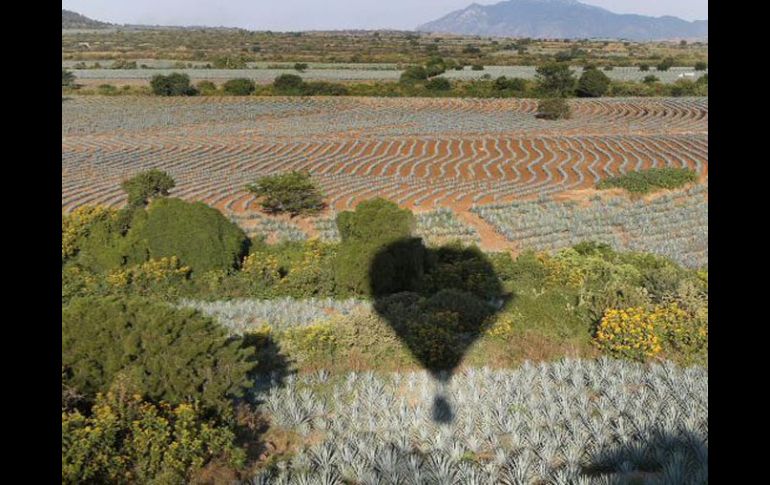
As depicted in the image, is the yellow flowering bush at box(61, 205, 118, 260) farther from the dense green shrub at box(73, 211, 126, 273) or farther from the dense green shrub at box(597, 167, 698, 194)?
the dense green shrub at box(597, 167, 698, 194)

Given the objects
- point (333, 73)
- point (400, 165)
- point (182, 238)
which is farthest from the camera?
point (333, 73)

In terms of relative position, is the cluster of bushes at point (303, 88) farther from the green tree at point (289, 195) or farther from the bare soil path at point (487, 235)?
the bare soil path at point (487, 235)

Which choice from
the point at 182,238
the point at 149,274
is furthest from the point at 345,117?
the point at 149,274

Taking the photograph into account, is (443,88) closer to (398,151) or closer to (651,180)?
(398,151)

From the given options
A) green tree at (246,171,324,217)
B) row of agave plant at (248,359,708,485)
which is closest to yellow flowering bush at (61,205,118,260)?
green tree at (246,171,324,217)

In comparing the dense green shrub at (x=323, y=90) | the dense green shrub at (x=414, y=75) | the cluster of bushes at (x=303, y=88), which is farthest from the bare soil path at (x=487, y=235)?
the dense green shrub at (x=414, y=75)
